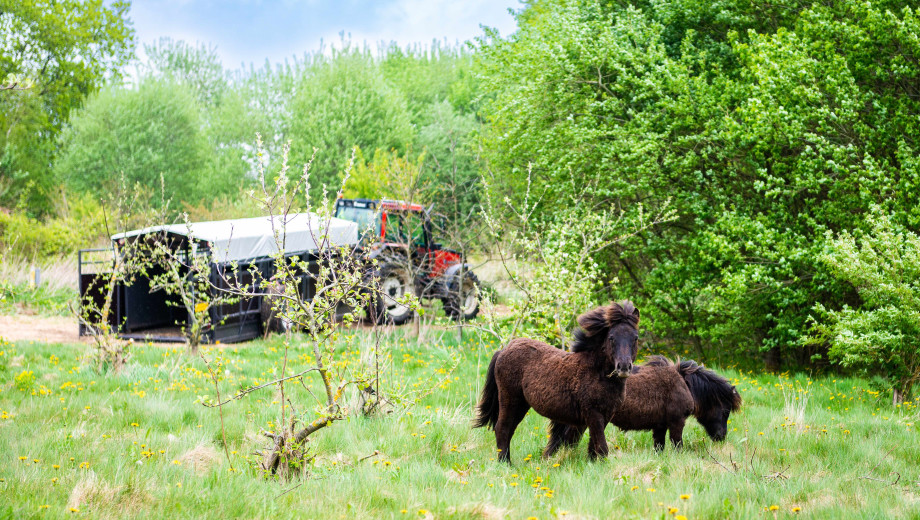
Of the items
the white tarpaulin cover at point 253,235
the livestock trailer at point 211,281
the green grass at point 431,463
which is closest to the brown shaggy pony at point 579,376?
the green grass at point 431,463

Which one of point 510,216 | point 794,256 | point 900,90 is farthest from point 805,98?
point 510,216

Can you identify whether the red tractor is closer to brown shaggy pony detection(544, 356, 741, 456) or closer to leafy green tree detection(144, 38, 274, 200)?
brown shaggy pony detection(544, 356, 741, 456)

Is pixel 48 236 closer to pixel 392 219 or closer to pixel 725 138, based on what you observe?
pixel 392 219

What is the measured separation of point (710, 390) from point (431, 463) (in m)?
2.82

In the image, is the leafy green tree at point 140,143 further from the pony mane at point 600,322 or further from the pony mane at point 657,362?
the pony mane at point 600,322

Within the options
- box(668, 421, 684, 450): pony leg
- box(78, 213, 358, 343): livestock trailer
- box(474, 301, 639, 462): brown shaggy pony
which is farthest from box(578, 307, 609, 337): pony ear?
box(78, 213, 358, 343): livestock trailer

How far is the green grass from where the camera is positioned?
473 cm

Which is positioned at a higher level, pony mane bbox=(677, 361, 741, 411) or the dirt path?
pony mane bbox=(677, 361, 741, 411)

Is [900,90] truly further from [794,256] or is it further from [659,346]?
[659,346]

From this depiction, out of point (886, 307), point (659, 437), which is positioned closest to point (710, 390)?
point (659, 437)

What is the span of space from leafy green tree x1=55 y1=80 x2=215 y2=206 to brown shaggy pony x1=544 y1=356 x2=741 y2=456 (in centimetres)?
3477

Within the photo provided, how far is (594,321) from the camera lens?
625 centimetres

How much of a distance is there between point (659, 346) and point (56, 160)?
35.7 metres

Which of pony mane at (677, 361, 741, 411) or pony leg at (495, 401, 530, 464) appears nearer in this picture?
pony leg at (495, 401, 530, 464)
